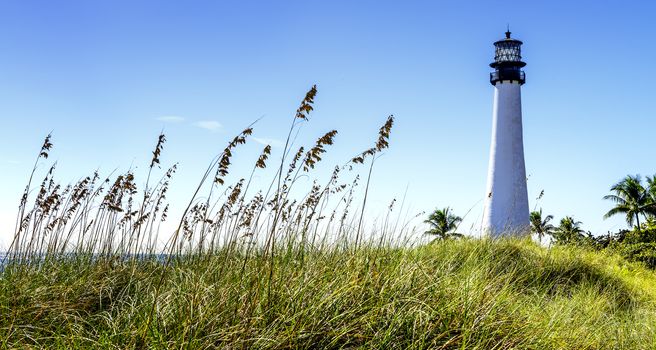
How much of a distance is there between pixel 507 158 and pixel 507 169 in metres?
0.39

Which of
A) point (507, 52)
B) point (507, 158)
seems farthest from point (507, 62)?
point (507, 158)

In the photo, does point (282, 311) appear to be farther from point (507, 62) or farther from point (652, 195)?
point (652, 195)

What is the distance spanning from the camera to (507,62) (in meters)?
23.0

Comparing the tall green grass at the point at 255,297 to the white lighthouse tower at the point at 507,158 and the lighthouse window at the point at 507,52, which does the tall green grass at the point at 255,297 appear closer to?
the white lighthouse tower at the point at 507,158

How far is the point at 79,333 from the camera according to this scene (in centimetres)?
401

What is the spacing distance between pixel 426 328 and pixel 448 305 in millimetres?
416

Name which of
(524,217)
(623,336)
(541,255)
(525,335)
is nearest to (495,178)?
(524,217)

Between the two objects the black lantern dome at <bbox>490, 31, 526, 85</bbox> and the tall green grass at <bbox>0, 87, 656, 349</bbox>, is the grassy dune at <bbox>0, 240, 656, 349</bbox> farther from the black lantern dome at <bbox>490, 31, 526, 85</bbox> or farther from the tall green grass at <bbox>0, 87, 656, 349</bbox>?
the black lantern dome at <bbox>490, 31, 526, 85</bbox>

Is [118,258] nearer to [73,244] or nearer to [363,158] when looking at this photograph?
[73,244]

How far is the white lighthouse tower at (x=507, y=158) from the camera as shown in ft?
70.8

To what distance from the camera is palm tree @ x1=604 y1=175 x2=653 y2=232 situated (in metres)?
39.5

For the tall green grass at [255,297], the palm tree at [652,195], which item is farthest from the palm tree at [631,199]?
the tall green grass at [255,297]

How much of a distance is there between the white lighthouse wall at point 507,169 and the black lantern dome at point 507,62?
20.0 inches

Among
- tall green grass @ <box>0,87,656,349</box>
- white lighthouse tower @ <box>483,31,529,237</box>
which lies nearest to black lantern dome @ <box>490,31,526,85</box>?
white lighthouse tower @ <box>483,31,529,237</box>
